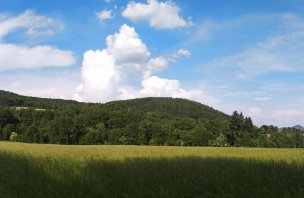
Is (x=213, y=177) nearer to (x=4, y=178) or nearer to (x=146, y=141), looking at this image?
(x=4, y=178)

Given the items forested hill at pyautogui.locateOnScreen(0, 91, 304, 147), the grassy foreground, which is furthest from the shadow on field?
forested hill at pyautogui.locateOnScreen(0, 91, 304, 147)

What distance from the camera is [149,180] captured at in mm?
8086

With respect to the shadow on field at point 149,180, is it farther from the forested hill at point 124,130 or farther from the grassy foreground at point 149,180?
the forested hill at point 124,130

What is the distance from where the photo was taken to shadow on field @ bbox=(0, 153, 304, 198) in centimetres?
707

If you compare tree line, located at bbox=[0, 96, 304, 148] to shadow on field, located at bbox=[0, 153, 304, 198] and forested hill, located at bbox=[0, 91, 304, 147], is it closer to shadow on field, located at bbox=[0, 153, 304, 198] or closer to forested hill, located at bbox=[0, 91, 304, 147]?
forested hill, located at bbox=[0, 91, 304, 147]

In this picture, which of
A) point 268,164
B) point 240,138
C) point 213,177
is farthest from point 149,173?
point 240,138

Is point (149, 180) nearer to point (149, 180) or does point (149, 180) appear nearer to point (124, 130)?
point (149, 180)

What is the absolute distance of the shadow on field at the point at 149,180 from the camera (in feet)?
23.2

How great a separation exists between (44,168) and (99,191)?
2.53 metres

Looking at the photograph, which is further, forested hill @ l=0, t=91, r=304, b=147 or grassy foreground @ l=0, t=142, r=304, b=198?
forested hill @ l=0, t=91, r=304, b=147

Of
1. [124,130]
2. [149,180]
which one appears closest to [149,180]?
[149,180]

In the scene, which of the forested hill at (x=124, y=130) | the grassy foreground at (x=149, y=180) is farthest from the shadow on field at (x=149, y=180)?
the forested hill at (x=124, y=130)

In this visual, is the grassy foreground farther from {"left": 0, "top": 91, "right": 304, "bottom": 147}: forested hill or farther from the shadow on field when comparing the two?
{"left": 0, "top": 91, "right": 304, "bottom": 147}: forested hill

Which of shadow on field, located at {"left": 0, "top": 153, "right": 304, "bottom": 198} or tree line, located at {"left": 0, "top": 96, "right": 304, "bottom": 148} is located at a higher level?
tree line, located at {"left": 0, "top": 96, "right": 304, "bottom": 148}
